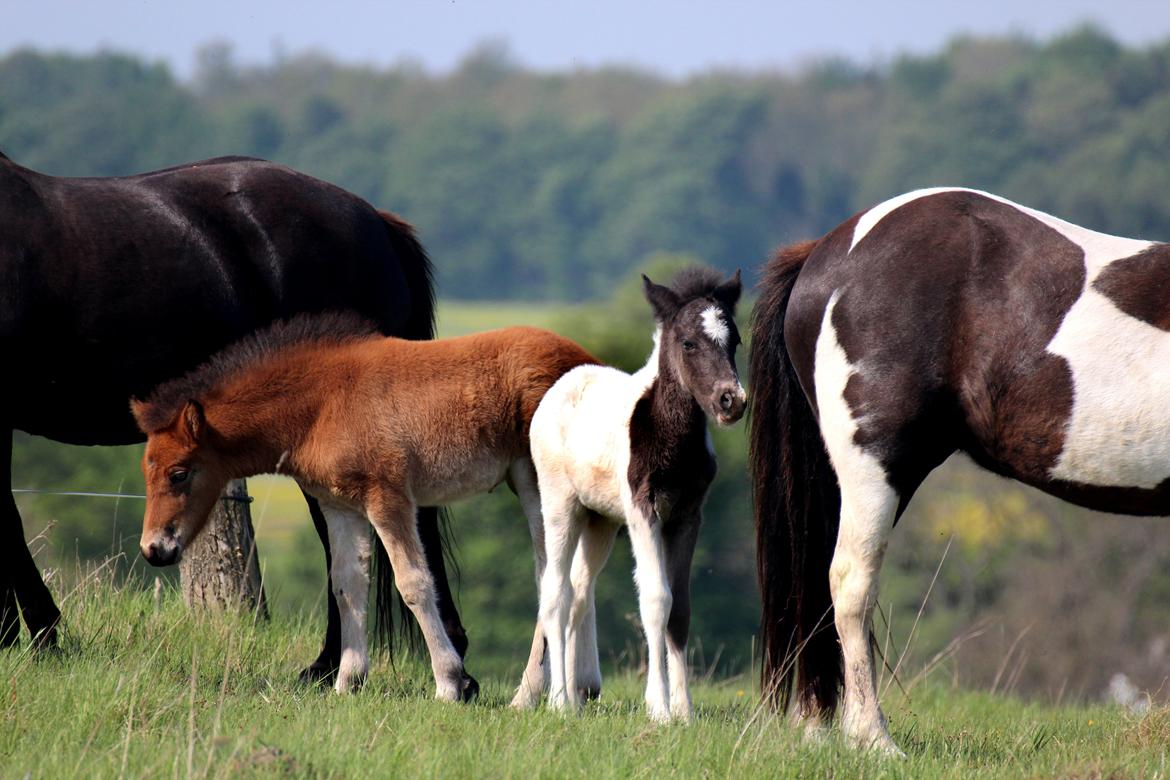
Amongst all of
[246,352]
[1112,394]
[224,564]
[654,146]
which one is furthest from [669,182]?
[1112,394]

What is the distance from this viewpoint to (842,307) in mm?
5430

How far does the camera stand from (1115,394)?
16.5 feet

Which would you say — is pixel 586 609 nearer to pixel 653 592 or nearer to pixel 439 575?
pixel 653 592

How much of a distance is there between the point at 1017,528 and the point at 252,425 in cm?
2957

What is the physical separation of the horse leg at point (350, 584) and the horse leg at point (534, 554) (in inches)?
28.5

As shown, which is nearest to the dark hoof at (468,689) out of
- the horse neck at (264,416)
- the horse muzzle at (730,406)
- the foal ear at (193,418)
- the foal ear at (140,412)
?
the horse neck at (264,416)

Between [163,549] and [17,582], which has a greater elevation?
[163,549]

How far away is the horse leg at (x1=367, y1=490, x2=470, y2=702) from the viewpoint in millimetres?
5832

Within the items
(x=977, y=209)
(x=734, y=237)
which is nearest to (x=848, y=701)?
(x=977, y=209)

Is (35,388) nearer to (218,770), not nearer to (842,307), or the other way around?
(218,770)

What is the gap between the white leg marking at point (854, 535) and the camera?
211 inches

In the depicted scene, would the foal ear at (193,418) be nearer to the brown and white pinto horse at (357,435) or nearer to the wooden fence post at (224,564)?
the brown and white pinto horse at (357,435)

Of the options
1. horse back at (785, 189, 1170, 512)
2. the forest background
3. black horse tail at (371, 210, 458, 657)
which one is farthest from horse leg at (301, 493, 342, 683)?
the forest background

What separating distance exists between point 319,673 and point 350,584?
69cm
